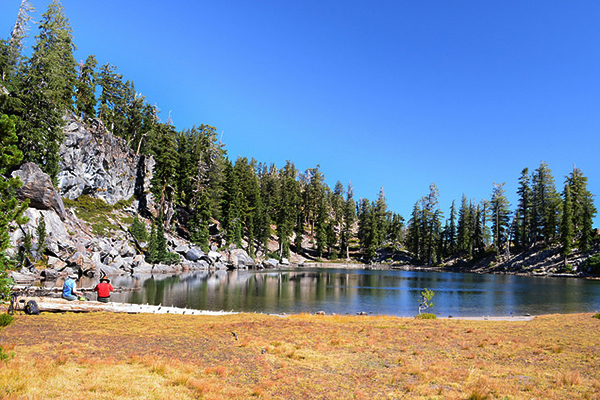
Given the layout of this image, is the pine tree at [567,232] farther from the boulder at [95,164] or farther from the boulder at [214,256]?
the boulder at [95,164]

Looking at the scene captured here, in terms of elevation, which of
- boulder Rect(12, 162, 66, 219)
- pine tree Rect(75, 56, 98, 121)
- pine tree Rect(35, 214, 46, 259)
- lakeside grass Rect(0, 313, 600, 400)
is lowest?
lakeside grass Rect(0, 313, 600, 400)

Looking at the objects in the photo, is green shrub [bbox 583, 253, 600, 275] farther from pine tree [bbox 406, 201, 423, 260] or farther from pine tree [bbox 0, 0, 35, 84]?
pine tree [bbox 0, 0, 35, 84]

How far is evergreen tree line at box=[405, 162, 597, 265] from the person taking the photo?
80.1 metres

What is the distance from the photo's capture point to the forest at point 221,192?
5362 cm

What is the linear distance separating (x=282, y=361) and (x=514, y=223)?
110634mm

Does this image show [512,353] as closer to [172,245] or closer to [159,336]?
[159,336]

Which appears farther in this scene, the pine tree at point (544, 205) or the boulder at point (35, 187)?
the pine tree at point (544, 205)

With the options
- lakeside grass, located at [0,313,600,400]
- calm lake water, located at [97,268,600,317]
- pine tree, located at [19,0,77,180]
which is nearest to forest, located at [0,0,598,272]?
pine tree, located at [19,0,77,180]

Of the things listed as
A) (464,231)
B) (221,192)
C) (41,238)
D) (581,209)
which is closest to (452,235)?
(464,231)

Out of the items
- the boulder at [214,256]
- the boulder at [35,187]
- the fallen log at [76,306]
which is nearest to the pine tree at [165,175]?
the boulder at [214,256]

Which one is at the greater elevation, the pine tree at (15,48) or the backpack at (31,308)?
the pine tree at (15,48)

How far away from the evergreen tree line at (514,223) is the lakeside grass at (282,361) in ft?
260

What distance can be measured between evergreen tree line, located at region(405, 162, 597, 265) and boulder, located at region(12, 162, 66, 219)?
99.0 m

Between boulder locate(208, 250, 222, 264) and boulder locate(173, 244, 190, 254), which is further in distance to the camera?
boulder locate(208, 250, 222, 264)
